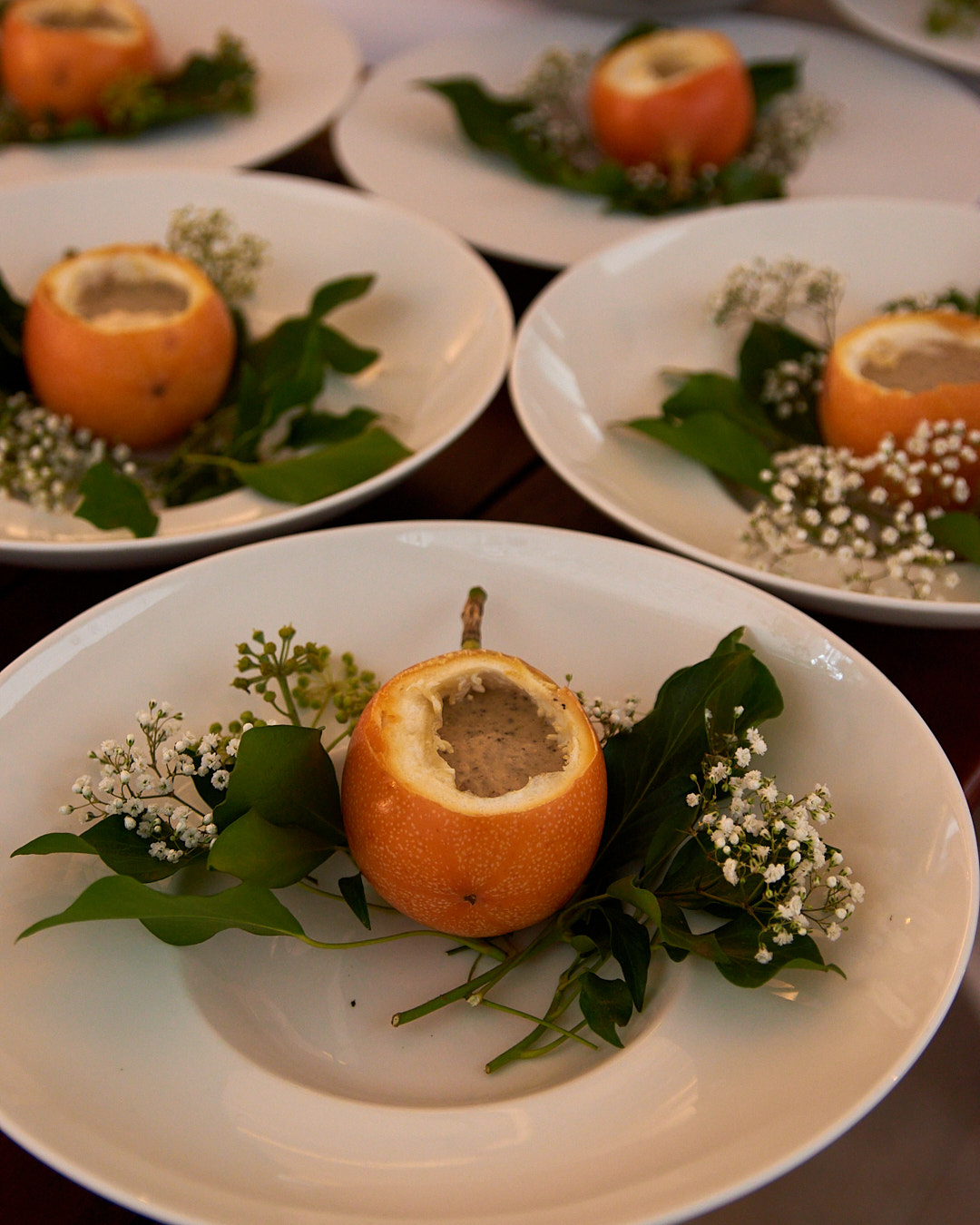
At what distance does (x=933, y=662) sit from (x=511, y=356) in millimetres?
356

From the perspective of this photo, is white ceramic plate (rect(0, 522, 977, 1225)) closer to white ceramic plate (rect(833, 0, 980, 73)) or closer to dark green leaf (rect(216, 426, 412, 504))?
dark green leaf (rect(216, 426, 412, 504))

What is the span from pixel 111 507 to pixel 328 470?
140 mm

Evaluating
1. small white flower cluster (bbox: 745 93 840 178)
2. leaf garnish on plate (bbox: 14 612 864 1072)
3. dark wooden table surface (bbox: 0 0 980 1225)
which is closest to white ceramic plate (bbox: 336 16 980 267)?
small white flower cluster (bbox: 745 93 840 178)

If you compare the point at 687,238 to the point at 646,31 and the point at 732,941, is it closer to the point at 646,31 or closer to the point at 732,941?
the point at 646,31

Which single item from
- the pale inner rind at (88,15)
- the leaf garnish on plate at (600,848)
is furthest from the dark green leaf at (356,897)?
the pale inner rind at (88,15)

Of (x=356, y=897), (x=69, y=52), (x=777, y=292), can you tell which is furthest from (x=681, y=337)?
(x=69, y=52)

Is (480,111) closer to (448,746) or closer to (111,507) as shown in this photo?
(111,507)

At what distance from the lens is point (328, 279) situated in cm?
98

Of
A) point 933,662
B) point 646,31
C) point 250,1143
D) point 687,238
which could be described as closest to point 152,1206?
point 250,1143

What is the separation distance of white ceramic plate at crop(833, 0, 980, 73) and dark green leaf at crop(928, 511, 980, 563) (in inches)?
31.5

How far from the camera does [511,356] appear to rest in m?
0.79

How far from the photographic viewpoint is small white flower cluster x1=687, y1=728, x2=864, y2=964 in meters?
0.47

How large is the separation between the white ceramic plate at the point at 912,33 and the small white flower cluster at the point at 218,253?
0.82 metres

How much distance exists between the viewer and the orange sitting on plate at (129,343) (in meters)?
0.79
